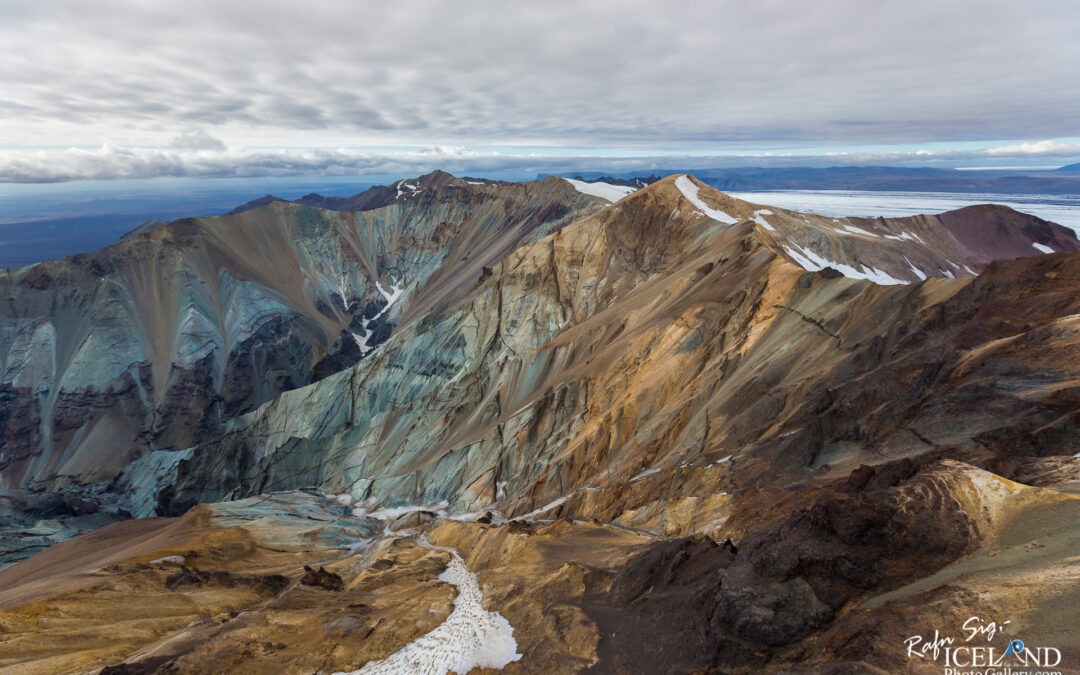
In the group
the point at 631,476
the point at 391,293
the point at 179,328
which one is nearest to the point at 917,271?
the point at 631,476

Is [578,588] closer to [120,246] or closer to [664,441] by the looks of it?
[664,441]

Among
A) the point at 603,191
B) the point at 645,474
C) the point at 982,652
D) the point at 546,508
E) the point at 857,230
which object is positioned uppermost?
the point at 603,191

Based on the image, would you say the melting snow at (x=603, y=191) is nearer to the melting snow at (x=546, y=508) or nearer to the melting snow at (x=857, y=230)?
the melting snow at (x=857, y=230)

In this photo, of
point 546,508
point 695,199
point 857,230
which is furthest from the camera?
point 857,230

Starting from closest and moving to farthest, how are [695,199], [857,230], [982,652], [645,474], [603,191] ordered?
[982,652]
[645,474]
[695,199]
[857,230]
[603,191]

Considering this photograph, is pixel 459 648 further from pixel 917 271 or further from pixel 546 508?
pixel 917 271

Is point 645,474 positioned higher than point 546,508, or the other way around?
point 645,474
